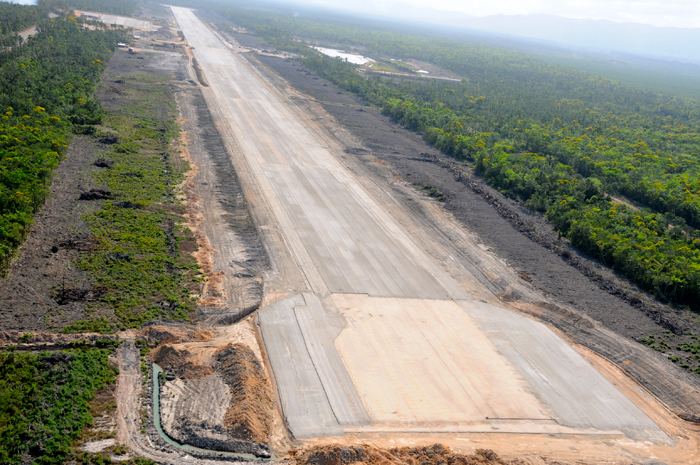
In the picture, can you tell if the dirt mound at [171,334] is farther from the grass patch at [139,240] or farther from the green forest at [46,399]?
the green forest at [46,399]

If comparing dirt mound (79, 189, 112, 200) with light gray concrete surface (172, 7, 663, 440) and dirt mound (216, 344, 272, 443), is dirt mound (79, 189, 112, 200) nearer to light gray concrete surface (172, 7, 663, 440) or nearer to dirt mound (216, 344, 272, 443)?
light gray concrete surface (172, 7, 663, 440)

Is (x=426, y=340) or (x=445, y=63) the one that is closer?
(x=426, y=340)

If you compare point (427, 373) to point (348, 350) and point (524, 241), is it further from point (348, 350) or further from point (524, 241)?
point (524, 241)

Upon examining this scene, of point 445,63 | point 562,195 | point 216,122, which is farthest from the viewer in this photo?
point 445,63

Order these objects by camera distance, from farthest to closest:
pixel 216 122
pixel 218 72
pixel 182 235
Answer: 1. pixel 218 72
2. pixel 216 122
3. pixel 182 235

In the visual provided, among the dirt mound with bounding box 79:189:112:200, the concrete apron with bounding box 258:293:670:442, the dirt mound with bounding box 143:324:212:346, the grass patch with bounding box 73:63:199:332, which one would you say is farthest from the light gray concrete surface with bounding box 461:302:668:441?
the dirt mound with bounding box 79:189:112:200

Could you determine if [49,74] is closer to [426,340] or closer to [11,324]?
[11,324]

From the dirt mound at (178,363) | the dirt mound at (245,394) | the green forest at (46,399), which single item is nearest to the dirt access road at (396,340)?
the dirt mound at (245,394)

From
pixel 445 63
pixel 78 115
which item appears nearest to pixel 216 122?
pixel 78 115
